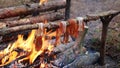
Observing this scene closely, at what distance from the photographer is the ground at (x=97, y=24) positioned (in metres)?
7.39

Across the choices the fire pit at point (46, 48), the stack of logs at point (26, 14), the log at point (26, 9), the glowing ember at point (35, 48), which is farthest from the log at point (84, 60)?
the log at point (26, 9)

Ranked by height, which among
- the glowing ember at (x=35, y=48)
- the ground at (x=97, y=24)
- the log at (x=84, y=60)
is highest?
the glowing ember at (x=35, y=48)

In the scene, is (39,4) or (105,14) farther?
(39,4)

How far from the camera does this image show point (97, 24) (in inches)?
365

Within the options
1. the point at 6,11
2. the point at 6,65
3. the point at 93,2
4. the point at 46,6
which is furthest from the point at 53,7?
the point at 93,2

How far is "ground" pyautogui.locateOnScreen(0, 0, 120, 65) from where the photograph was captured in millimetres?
7387

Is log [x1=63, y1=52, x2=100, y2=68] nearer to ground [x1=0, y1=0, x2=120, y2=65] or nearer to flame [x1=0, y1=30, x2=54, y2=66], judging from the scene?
ground [x1=0, y1=0, x2=120, y2=65]

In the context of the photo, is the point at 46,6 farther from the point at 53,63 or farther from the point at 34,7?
the point at 53,63

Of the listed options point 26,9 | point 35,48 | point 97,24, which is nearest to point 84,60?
point 35,48

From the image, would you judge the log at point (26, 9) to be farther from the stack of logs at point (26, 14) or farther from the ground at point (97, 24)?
the ground at point (97, 24)

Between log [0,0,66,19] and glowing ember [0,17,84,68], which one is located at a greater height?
log [0,0,66,19]

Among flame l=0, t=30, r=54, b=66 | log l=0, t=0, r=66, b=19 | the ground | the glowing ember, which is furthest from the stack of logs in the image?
the ground

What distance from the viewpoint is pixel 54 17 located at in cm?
797

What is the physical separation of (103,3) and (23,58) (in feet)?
21.3
